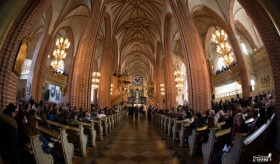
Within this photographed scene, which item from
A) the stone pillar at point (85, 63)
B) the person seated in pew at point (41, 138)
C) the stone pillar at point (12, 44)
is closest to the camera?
the person seated in pew at point (41, 138)

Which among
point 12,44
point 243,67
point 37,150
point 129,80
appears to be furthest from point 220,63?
point 37,150

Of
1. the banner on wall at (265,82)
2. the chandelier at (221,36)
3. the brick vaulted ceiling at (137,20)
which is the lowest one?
the banner on wall at (265,82)

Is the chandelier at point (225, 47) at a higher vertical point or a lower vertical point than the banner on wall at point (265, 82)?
higher

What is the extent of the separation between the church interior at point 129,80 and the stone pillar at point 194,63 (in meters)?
0.08

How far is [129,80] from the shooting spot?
78.7 feet

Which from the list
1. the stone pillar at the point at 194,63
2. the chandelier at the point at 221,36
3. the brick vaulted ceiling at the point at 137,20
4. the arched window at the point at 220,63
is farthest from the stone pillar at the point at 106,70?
the arched window at the point at 220,63

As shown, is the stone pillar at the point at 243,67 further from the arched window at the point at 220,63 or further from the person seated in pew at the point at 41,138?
the person seated in pew at the point at 41,138

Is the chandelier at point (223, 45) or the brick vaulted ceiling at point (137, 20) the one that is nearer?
the chandelier at point (223, 45)

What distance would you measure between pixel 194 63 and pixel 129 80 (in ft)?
48.7

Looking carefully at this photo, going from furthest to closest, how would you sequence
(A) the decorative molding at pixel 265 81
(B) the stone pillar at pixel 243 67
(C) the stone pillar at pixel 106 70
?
(C) the stone pillar at pixel 106 70, (B) the stone pillar at pixel 243 67, (A) the decorative molding at pixel 265 81

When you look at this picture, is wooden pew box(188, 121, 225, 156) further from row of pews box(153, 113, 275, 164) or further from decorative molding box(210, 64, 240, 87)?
decorative molding box(210, 64, 240, 87)

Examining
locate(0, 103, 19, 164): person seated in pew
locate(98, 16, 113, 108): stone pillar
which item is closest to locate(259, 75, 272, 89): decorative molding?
locate(0, 103, 19, 164): person seated in pew

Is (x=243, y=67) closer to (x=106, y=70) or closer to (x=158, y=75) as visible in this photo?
(x=106, y=70)

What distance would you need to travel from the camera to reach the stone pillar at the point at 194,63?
32.1ft
